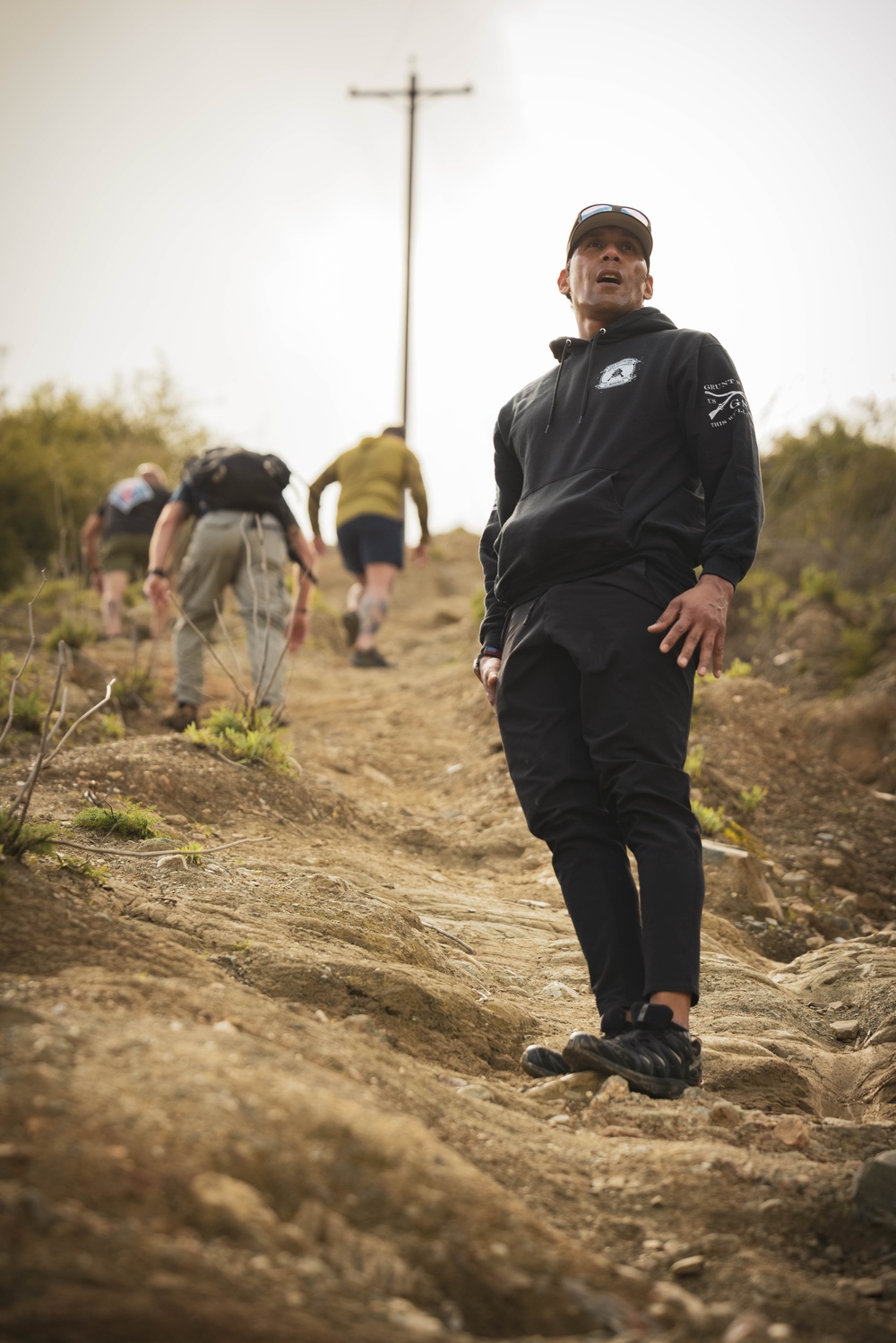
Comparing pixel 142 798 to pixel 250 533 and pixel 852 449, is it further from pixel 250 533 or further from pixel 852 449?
pixel 852 449

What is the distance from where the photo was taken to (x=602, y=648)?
2.56 m

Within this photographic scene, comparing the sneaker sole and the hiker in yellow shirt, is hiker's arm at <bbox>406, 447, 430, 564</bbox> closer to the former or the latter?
the hiker in yellow shirt

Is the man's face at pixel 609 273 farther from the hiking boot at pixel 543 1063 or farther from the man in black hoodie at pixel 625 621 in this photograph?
the hiking boot at pixel 543 1063

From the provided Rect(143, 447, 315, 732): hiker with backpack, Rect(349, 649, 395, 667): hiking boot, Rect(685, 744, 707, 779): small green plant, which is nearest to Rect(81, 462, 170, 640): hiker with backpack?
Rect(349, 649, 395, 667): hiking boot

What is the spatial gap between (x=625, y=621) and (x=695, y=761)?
3.30 meters

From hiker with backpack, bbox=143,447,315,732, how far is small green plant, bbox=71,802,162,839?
235 centimetres

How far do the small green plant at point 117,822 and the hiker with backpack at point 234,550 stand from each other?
7.71 ft

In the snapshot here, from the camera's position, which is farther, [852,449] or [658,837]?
[852,449]

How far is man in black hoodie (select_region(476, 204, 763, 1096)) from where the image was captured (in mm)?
2465

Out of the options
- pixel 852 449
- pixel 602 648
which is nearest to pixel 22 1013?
pixel 602 648

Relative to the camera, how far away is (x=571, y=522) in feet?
8.79

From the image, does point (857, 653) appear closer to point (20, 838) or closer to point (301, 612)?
point (301, 612)

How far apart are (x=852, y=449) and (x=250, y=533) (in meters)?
14.6

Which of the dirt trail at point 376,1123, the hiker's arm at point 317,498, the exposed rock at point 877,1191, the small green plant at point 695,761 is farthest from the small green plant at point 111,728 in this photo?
the exposed rock at point 877,1191
